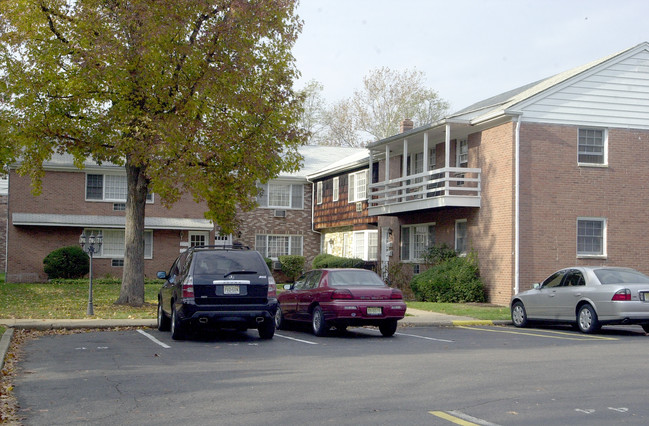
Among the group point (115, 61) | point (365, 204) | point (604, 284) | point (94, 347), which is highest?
point (115, 61)

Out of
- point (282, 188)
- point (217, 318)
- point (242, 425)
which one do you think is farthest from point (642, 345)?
point (282, 188)

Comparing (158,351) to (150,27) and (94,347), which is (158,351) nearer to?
(94,347)

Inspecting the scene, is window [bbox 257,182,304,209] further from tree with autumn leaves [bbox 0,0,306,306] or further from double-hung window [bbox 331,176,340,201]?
tree with autumn leaves [bbox 0,0,306,306]

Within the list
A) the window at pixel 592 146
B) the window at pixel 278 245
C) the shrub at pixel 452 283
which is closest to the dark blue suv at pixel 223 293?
the shrub at pixel 452 283

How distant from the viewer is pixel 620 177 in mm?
25250

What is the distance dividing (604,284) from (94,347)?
10460 mm

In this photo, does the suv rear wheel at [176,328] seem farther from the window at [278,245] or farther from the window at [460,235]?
the window at [278,245]

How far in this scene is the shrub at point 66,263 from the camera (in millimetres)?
34125

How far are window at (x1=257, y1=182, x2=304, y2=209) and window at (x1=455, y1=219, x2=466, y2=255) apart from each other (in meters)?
14.8

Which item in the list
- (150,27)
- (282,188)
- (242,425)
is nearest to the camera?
(242,425)

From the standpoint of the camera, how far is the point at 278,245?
4069 centimetres

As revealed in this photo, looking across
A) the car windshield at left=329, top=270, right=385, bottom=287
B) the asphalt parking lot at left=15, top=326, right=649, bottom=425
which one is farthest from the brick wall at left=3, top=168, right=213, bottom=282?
the car windshield at left=329, top=270, right=385, bottom=287

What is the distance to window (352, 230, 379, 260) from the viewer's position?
35.5 metres

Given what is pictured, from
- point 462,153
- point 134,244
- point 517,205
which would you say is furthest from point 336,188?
point 134,244
